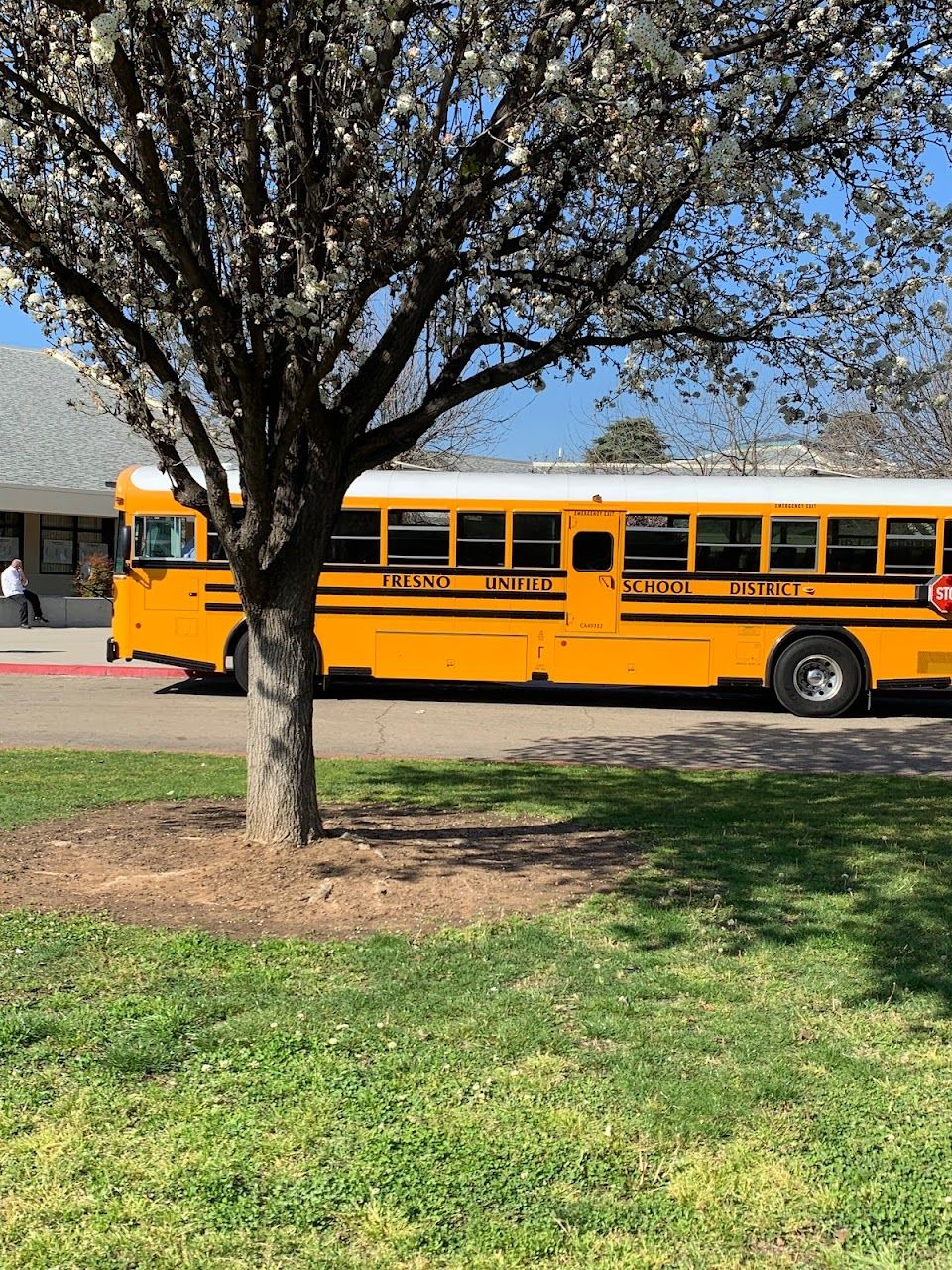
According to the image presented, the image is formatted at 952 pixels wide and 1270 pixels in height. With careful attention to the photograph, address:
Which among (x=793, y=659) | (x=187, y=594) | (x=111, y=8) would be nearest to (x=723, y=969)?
(x=111, y=8)

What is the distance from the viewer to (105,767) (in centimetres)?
967

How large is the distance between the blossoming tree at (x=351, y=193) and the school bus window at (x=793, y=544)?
818cm

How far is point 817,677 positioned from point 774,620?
932mm

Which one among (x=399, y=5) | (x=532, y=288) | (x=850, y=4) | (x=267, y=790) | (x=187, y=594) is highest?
(x=850, y=4)

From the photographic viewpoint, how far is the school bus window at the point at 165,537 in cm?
1580

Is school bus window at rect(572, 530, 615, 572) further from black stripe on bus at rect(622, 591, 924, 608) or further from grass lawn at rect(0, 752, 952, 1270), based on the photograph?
grass lawn at rect(0, 752, 952, 1270)

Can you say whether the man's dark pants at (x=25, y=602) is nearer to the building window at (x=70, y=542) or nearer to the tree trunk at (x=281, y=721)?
the building window at (x=70, y=542)

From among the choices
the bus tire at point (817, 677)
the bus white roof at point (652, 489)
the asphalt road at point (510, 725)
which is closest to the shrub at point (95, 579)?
the asphalt road at point (510, 725)

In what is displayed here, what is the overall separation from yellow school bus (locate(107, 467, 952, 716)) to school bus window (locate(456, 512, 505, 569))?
0.06ft

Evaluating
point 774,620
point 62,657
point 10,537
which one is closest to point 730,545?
point 774,620

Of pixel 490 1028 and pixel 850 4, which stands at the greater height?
pixel 850 4

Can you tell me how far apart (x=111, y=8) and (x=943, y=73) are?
4238 mm

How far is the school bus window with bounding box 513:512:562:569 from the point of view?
15406mm

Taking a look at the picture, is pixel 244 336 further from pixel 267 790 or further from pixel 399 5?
pixel 267 790
